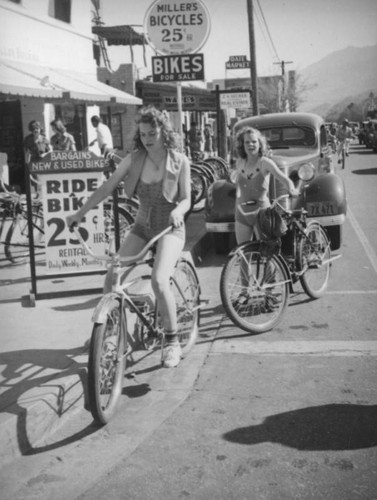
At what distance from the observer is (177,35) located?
7.84 metres

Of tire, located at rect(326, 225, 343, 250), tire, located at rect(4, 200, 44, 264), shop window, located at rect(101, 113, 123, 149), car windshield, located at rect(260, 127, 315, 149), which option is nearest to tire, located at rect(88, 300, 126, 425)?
tire, located at rect(4, 200, 44, 264)

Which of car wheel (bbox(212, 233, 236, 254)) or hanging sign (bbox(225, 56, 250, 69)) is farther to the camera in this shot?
hanging sign (bbox(225, 56, 250, 69))

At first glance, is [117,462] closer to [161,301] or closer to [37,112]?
→ [161,301]

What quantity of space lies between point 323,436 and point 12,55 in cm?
1439

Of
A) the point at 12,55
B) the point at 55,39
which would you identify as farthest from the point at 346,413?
the point at 55,39

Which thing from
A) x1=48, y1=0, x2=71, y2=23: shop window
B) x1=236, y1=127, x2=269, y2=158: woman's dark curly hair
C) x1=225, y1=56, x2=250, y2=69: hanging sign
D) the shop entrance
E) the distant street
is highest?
x1=48, y1=0, x2=71, y2=23: shop window

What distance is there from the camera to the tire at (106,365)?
3.55 metres

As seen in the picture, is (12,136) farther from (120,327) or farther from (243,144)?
(120,327)

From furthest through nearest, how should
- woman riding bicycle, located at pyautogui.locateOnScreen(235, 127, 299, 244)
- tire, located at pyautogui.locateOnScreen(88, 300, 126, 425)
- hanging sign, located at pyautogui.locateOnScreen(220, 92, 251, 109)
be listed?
hanging sign, located at pyautogui.locateOnScreen(220, 92, 251, 109), woman riding bicycle, located at pyautogui.locateOnScreen(235, 127, 299, 244), tire, located at pyautogui.locateOnScreen(88, 300, 126, 425)

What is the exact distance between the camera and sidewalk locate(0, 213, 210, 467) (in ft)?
11.7

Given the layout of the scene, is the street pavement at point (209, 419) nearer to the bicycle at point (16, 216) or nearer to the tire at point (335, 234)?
the bicycle at point (16, 216)

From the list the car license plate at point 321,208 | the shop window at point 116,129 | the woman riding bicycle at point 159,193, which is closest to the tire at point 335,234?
the car license plate at point 321,208

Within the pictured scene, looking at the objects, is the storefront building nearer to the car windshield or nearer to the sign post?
the sign post

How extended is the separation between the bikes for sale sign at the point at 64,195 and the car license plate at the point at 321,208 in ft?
10.3
